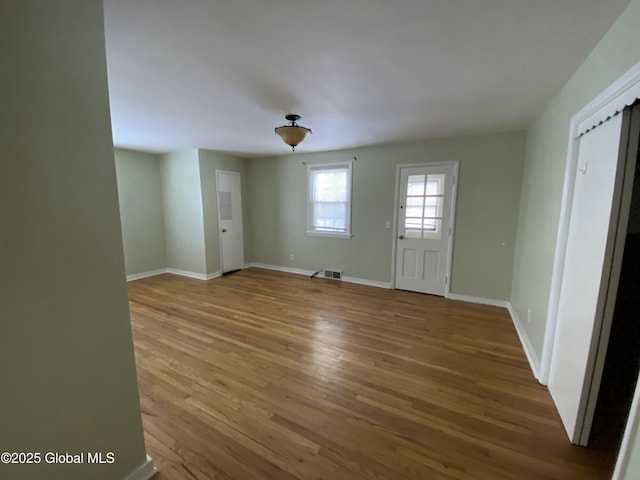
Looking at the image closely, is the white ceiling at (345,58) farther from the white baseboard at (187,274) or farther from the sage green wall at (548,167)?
the white baseboard at (187,274)

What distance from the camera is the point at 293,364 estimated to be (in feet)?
7.43

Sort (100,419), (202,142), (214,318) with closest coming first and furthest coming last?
(100,419), (214,318), (202,142)

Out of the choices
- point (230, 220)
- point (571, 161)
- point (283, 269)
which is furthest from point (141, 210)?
point (571, 161)

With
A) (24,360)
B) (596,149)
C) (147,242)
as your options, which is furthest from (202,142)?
(596,149)

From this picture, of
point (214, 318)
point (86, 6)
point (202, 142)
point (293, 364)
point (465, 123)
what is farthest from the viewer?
point (202, 142)

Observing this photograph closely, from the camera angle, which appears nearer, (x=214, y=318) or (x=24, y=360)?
(x=24, y=360)

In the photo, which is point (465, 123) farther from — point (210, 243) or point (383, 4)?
point (210, 243)

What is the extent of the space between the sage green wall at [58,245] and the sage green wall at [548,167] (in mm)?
2408

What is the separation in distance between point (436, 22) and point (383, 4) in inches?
12.8

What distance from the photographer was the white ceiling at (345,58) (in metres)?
1.23

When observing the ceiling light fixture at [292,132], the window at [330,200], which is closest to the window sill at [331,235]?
the window at [330,200]

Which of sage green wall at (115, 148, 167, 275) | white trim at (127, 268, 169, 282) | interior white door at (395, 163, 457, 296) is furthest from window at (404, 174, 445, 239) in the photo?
white trim at (127, 268, 169, 282)

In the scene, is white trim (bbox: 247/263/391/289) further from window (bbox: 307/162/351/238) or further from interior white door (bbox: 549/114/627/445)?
interior white door (bbox: 549/114/627/445)

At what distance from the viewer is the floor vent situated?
4762 mm
